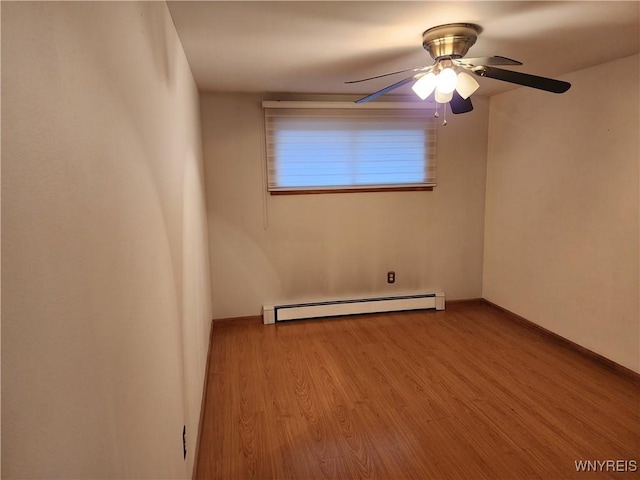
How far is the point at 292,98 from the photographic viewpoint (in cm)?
383

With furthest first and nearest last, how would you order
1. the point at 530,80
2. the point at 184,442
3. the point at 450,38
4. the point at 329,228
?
the point at 329,228 < the point at 450,38 < the point at 530,80 < the point at 184,442

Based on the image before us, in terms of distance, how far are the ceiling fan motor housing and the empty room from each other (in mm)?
13

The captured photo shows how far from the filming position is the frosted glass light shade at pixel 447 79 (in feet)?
6.66

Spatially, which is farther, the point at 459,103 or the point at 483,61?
the point at 459,103

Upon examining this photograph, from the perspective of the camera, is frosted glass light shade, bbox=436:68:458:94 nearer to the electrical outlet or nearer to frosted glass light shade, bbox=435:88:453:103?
frosted glass light shade, bbox=435:88:453:103

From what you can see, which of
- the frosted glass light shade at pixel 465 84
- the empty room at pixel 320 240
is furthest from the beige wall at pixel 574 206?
the frosted glass light shade at pixel 465 84

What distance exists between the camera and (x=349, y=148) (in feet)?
13.0

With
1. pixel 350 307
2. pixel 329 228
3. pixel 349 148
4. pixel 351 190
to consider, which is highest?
pixel 349 148

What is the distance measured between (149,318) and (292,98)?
307cm

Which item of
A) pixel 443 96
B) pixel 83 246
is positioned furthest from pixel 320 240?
pixel 83 246

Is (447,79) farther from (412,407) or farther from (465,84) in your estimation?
(412,407)

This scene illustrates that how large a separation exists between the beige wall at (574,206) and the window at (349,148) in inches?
30.7

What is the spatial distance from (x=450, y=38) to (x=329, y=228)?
224 centimetres

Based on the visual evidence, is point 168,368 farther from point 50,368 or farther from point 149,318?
point 50,368
